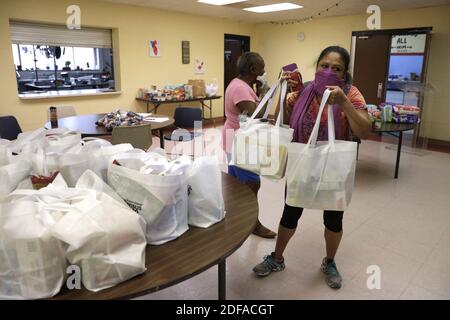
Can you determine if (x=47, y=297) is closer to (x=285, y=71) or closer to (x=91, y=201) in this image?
(x=91, y=201)

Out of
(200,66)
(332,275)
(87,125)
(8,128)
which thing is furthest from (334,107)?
(200,66)

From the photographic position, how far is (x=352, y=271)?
7.43ft

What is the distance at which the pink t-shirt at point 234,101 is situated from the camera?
7.48 feet

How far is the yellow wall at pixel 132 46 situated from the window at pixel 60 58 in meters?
0.24

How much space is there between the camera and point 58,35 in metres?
5.62

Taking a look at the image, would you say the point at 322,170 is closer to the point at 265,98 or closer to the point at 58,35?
the point at 265,98

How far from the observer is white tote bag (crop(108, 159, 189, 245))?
106cm

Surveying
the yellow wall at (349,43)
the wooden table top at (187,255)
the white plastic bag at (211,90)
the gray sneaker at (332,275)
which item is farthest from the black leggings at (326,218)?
the white plastic bag at (211,90)

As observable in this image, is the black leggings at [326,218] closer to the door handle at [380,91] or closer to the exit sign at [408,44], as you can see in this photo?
the door handle at [380,91]

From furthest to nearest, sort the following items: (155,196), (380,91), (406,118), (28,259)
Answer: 1. (380,91)
2. (406,118)
3. (155,196)
4. (28,259)

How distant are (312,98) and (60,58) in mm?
6029

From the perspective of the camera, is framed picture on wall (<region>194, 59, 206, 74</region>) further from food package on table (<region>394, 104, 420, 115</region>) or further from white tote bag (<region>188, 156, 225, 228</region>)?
white tote bag (<region>188, 156, 225, 228</region>)

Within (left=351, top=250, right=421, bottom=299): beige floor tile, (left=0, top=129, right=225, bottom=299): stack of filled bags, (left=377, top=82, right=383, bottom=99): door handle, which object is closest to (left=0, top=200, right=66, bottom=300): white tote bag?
(left=0, top=129, right=225, bottom=299): stack of filled bags

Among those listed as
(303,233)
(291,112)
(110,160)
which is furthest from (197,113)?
(110,160)
